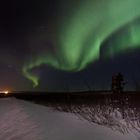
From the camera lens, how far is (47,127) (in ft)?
57.6

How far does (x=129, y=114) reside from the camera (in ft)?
66.0

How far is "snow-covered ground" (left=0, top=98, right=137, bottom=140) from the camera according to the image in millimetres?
16156

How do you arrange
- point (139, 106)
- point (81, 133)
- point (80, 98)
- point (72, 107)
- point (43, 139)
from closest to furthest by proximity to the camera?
point (43, 139)
point (81, 133)
point (139, 106)
point (72, 107)
point (80, 98)

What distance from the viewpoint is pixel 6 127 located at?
1842cm

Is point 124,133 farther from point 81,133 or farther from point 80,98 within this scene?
point 80,98

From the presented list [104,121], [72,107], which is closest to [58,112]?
[72,107]

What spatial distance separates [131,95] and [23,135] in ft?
34.1

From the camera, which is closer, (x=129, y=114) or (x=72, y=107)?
(x=129, y=114)

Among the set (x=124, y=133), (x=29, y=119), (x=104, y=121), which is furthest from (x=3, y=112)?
(x=124, y=133)

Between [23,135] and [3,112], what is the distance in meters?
6.14

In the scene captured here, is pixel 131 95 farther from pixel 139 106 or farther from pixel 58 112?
pixel 58 112

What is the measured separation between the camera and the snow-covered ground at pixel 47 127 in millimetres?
16156

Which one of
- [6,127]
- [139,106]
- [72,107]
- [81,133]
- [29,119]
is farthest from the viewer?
[72,107]

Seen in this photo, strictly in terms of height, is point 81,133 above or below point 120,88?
below
